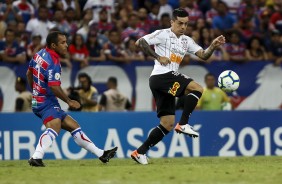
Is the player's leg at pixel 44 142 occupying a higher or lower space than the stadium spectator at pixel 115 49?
lower

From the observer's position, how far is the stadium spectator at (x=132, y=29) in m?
20.9

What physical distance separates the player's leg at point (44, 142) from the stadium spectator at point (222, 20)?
30.8ft

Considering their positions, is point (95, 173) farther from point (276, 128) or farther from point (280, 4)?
point (280, 4)

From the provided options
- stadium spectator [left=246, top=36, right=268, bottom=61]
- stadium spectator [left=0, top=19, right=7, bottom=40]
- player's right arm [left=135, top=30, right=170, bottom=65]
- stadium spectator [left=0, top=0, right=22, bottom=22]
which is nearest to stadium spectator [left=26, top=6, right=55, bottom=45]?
stadium spectator [left=0, top=0, right=22, bottom=22]

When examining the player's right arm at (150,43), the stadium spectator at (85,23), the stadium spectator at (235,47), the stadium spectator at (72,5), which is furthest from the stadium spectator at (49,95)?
the stadium spectator at (72,5)

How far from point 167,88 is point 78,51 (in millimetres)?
6532

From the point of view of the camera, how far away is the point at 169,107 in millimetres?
13805

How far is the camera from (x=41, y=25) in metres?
20.8

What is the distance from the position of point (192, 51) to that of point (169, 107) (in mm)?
1012

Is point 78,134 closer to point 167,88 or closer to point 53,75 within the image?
point 53,75

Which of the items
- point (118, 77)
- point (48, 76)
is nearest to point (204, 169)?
point (48, 76)

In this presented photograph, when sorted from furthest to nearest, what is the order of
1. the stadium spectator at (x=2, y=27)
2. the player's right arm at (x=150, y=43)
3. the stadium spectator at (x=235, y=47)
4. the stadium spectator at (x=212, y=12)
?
the stadium spectator at (x=212, y=12) < the stadium spectator at (x=235, y=47) < the stadium spectator at (x=2, y=27) < the player's right arm at (x=150, y=43)

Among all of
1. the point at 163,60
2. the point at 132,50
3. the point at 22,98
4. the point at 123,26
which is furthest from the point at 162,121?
the point at 123,26

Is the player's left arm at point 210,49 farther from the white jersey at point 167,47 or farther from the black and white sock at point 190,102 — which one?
the black and white sock at point 190,102
